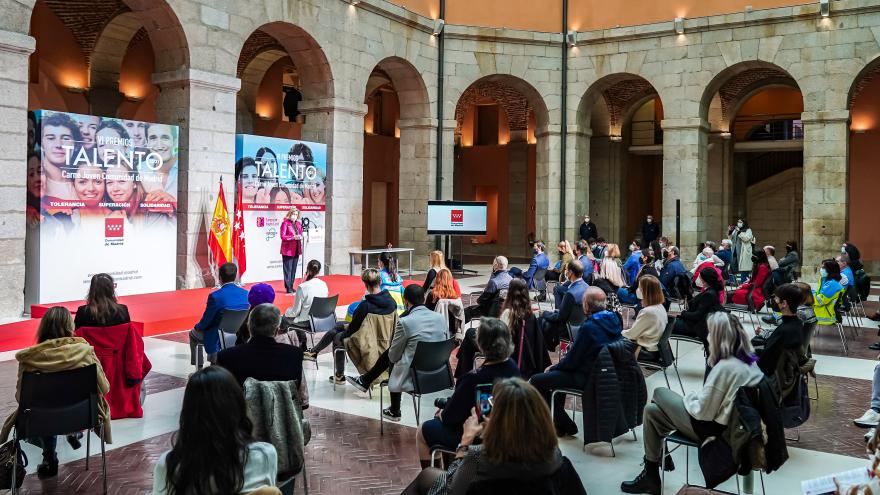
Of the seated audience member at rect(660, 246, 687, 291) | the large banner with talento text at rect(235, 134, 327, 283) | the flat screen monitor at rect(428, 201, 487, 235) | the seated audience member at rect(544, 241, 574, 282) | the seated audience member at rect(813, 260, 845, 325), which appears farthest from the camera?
the flat screen monitor at rect(428, 201, 487, 235)

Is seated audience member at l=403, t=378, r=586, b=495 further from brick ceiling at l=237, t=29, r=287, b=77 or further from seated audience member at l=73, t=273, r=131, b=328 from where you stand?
brick ceiling at l=237, t=29, r=287, b=77

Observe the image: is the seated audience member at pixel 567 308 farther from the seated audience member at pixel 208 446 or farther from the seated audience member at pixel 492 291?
the seated audience member at pixel 208 446

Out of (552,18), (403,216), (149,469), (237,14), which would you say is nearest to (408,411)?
(149,469)

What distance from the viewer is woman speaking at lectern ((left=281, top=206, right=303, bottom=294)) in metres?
11.9

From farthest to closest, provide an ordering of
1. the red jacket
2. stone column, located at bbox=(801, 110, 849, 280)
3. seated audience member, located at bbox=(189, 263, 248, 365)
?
stone column, located at bbox=(801, 110, 849, 280) → seated audience member, located at bbox=(189, 263, 248, 365) → the red jacket

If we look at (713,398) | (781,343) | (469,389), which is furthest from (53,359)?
(781,343)

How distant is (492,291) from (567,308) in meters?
1.33

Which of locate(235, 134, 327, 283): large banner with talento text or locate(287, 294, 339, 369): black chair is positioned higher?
locate(235, 134, 327, 283): large banner with talento text

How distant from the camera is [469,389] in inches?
148

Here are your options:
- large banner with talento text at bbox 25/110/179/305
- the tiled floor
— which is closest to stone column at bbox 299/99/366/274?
large banner with talento text at bbox 25/110/179/305

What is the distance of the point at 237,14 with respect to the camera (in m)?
12.2

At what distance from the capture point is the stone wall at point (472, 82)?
1170 cm

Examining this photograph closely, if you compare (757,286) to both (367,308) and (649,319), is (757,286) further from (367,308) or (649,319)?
(367,308)

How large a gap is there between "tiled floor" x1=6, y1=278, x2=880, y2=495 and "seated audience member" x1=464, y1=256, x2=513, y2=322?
188 cm
